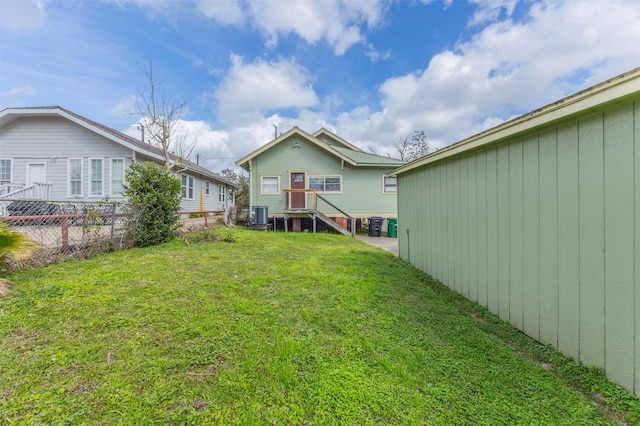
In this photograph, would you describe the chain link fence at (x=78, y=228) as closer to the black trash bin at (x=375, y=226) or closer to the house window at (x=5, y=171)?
the house window at (x=5, y=171)

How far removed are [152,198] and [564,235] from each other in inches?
320

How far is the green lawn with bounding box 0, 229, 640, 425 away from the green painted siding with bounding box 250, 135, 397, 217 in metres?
10.1

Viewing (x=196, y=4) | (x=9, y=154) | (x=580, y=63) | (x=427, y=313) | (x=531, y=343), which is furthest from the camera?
(x=9, y=154)

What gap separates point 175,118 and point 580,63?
15.6 meters

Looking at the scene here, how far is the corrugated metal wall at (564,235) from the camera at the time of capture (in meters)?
2.27

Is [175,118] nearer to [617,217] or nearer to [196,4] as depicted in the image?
[196,4]

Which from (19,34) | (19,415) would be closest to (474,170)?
(19,415)

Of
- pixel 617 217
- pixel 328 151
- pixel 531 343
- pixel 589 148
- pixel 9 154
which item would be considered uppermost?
pixel 328 151

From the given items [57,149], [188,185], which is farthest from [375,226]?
[57,149]

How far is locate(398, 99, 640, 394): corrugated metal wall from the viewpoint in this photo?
89.3 inches

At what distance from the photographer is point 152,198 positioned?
23.0 ft

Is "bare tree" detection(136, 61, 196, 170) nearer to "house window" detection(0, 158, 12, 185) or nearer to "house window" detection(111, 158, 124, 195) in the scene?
"house window" detection(111, 158, 124, 195)

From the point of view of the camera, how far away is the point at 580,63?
219 inches

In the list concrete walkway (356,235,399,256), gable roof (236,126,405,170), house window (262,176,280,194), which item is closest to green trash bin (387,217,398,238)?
concrete walkway (356,235,399,256)
